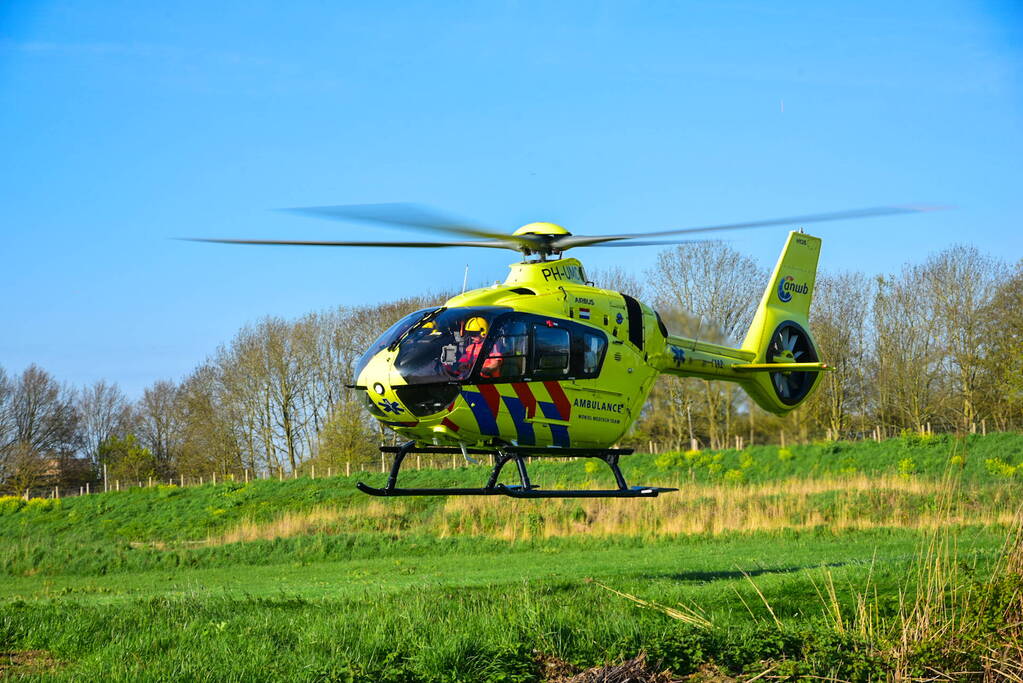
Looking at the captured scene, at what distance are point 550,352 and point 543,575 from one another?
29.2 ft

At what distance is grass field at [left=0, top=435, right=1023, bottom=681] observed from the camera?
11750 mm

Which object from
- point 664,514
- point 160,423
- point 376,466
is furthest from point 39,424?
point 664,514

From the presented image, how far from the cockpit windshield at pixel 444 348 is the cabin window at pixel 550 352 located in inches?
31.7

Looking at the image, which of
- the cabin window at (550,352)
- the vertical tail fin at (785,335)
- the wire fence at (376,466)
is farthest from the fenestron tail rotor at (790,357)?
the wire fence at (376,466)

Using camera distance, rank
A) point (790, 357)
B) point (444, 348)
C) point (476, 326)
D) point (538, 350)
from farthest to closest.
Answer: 1. point (790, 357)
2. point (538, 350)
3. point (476, 326)
4. point (444, 348)

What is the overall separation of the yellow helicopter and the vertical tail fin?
217cm

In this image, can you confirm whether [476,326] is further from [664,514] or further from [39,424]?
[39,424]

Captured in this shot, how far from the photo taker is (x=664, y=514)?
3253cm

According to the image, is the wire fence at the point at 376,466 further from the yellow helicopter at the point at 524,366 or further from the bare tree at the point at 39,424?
Answer: the yellow helicopter at the point at 524,366

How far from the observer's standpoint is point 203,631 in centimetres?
1438

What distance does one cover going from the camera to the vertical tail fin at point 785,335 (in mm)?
19578

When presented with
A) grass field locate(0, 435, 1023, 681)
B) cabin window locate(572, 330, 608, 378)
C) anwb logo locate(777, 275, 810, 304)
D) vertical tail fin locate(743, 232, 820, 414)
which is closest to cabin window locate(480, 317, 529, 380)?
cabin window locate(572, 330, 608, 378)

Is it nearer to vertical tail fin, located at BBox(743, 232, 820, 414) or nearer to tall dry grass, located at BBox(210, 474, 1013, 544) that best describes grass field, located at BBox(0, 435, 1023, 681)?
tall dry grass, located at BBox(210, 474, 1013, 544)

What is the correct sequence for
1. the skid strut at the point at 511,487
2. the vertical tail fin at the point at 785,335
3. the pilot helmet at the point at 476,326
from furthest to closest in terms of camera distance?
the vertical tail fin at the point at 785,335 < the skid strut at the point at 511,487 < the pilot helmet at the point at 476,326
